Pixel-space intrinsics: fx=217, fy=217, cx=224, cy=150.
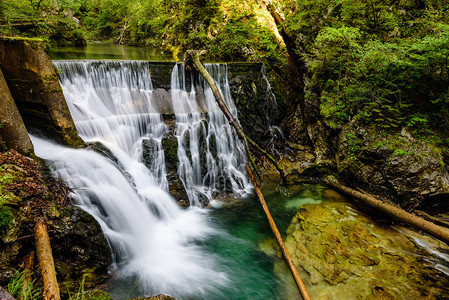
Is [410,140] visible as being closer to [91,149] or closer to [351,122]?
[351,122]

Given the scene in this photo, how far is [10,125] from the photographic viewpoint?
3.83 meters

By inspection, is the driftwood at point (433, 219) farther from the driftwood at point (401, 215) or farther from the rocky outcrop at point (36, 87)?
the rocky outcrop at point (36, 87)

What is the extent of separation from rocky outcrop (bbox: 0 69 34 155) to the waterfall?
0.54 meters

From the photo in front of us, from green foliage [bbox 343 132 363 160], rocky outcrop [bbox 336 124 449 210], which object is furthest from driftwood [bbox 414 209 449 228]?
green foliage [bbox 343 132 363 160]

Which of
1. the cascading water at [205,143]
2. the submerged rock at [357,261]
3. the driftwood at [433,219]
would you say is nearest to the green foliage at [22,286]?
the submerged rock at [357,261]

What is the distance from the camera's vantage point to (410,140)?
6.14 metres

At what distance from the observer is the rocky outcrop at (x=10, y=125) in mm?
3752

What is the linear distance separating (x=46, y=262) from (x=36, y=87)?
389 cm

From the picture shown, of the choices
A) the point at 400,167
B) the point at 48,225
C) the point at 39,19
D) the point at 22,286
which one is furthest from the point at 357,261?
the point at 39,19

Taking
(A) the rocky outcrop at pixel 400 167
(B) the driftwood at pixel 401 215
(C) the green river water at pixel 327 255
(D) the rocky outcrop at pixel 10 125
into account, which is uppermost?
(D) the rocky outcrop at pixel 10 125

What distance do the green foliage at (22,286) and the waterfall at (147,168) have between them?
61.8 inches

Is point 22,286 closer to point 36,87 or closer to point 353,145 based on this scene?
point 36,87

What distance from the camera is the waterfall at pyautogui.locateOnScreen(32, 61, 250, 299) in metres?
4.38

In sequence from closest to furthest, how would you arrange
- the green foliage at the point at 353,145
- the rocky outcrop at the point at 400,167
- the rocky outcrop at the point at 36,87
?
the rocky outcrop at the point at 36,87 < the rocky outcrop at the point at 400,167 < the green foliage at the point at 353,145
